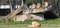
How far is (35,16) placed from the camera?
72.6 feet

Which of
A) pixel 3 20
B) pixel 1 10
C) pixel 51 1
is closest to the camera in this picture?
pixel 3 20

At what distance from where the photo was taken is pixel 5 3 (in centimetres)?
3203

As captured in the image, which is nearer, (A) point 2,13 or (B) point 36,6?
(B) point 36,6

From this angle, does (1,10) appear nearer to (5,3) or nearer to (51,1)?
(5,3)

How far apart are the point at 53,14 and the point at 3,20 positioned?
17.6ft

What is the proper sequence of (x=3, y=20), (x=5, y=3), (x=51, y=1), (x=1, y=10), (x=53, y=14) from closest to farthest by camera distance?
(x=3, y=20)
(x=53, y=14)
(x=51, y=1)
(x=1, y=10)
(x=5, y=3)

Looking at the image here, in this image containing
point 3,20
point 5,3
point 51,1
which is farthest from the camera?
point 5,3

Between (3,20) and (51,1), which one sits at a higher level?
(51,1)

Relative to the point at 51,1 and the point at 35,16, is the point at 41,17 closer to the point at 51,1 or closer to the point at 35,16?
the point at 35,16

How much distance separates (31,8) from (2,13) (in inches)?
295

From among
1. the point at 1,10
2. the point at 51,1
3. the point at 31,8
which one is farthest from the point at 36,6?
the point at 1,10

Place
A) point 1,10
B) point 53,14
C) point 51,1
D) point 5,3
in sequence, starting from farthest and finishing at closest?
point 5,3 → point 1,10 → point 51,1 → point 53,14

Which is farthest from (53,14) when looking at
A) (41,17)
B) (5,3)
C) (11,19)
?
(5,3)

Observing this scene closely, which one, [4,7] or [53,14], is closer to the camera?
[53,14]
